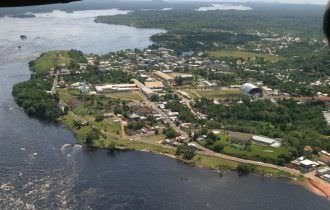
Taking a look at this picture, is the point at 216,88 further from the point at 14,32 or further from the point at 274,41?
the point at 14,32

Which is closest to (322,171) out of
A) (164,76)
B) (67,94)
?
(67,94)

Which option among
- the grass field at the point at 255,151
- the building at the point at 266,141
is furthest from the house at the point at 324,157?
the building at the point at 266,141

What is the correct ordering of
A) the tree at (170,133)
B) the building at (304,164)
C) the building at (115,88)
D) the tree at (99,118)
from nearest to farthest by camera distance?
the building at (304,164), the tree at (170,133), the tree at (99,118), the building at (115,88)

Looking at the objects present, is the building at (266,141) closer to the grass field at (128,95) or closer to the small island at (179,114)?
the small island at (179,114)

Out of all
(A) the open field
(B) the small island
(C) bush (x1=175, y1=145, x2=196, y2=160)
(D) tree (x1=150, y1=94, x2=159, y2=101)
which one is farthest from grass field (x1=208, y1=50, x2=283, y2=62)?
(C) bush (x1=175, y1=145, x2=196, y2=160)

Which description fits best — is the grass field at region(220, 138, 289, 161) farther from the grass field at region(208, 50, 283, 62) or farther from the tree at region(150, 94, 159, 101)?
the grass field at region(208, 50, 283, 62)

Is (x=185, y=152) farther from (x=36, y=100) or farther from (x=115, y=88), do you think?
(x=115, y=88)

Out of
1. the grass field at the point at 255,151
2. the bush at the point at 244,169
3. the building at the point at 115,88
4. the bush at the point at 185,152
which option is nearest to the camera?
the bush at the point at 244,169
